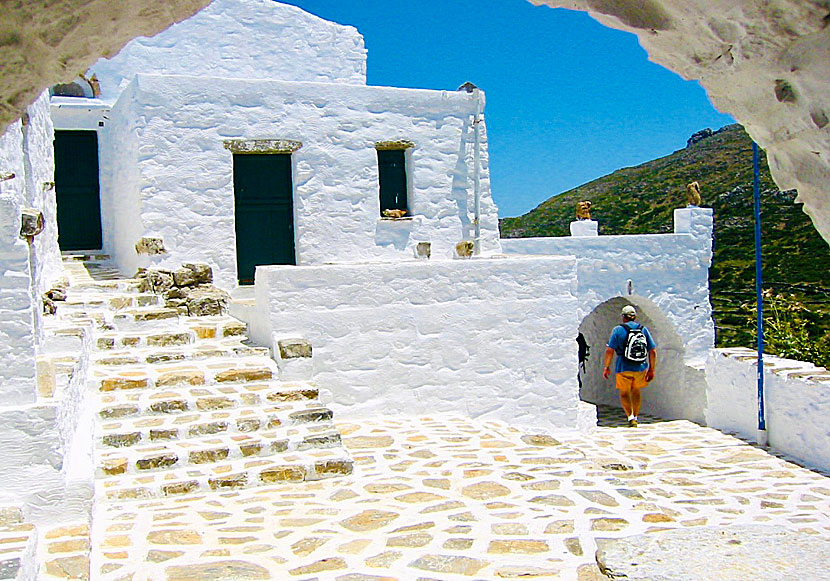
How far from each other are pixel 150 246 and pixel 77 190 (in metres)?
2.72

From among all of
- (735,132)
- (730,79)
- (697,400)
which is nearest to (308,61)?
(697,400)

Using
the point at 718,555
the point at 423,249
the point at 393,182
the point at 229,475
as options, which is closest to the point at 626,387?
the point at 423,249

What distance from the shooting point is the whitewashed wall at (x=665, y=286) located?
13.5m

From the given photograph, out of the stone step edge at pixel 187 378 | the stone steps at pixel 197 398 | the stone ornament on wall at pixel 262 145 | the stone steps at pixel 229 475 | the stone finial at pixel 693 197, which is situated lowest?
the stone steps at pixel 229 475

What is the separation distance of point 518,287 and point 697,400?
5251 millimetres

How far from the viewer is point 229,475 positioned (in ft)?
19.6

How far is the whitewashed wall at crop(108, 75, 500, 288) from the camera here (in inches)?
441

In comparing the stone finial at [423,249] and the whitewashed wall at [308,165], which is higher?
the whitewashed wall at [308,165]

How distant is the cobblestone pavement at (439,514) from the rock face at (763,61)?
273 cm

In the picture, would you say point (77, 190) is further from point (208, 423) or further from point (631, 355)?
point (631, 355)

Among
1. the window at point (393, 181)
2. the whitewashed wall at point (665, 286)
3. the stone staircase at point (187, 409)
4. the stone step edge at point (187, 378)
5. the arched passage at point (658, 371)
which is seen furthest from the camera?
the whitewashed wall at point (665, 286)

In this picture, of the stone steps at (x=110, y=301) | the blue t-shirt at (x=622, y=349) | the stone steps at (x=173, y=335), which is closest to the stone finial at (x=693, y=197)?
the blue t-shirt at (x=622, y=349)

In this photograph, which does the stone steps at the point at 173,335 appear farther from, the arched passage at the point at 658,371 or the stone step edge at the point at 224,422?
the arched passage at the point at 658,371

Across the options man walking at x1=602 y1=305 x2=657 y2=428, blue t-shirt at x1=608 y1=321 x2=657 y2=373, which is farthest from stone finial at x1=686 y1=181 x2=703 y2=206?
blue t-shirt at x1=608 y1=321 x2=657 y2=373
